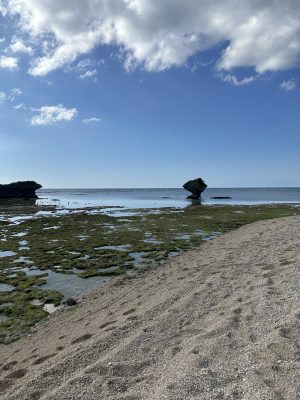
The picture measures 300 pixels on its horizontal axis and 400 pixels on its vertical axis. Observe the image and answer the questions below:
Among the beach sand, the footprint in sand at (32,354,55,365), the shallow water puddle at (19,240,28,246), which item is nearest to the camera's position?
the beach sand

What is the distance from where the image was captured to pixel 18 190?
122 meters

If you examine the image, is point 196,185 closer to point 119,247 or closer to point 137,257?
point 119,247

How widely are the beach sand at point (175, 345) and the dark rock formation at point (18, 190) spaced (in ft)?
376

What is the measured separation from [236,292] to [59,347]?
16.6 feet

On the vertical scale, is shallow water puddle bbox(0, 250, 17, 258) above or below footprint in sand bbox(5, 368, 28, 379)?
below

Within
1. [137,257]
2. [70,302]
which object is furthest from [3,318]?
[137,257]

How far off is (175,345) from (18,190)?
405 ft

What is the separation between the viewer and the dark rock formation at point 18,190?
388 ft

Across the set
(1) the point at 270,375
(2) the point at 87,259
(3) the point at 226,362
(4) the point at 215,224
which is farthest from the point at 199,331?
(4) the point at 215,224

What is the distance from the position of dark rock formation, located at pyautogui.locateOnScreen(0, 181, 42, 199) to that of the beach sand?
11470cm

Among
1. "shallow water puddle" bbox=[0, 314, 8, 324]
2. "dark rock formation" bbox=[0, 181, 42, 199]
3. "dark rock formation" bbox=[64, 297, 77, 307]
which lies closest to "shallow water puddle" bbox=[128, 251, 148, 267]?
"dark rock formation" bbox=[64, 297, 77, 307]

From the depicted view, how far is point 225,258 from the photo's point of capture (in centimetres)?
1655

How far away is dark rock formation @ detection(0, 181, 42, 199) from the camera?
4651 inches

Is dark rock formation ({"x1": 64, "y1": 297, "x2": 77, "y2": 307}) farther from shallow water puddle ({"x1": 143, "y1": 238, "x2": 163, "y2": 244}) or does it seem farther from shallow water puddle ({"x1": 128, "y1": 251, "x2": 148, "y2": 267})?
shallow water puddle ({"x1": 143, "y1": 238, "x2": 163, "y2": 244})
